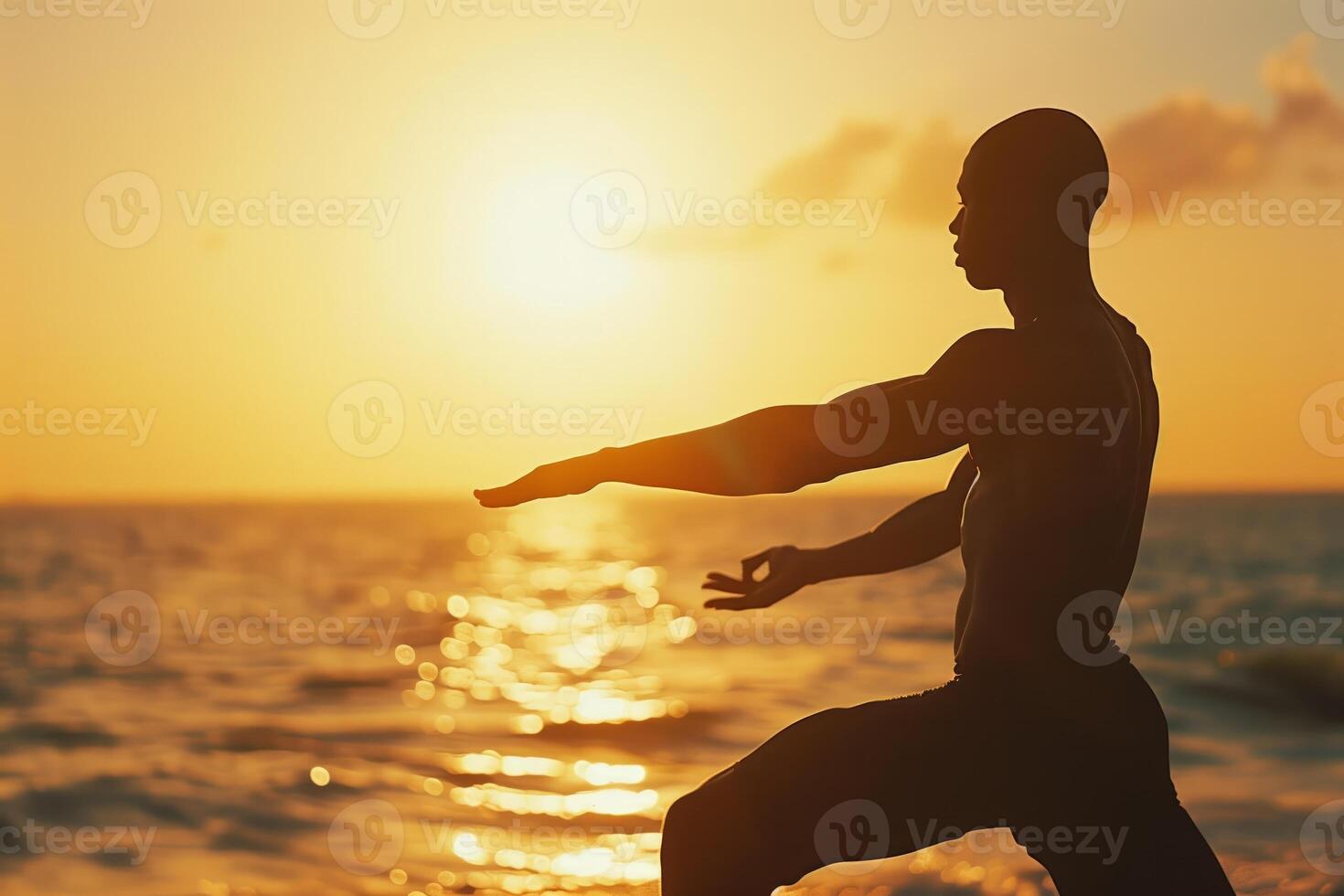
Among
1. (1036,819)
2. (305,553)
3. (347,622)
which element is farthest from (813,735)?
(305,553)

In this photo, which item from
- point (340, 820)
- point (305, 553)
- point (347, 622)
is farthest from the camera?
point (305, 553)

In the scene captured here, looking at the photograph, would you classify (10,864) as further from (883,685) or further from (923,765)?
(883,685)

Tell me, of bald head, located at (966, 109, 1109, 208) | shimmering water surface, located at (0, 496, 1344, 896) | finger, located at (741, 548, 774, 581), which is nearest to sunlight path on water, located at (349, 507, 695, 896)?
shimmering water surface, located at (0, 496, 1344, 896)

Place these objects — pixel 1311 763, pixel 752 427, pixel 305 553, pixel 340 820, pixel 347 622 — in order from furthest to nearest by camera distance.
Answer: pixel 305 553 → pixel 347 622 → pixel 1311 763 → pixel 340 820 → pixel 752 427

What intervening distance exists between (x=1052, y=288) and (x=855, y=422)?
60cm

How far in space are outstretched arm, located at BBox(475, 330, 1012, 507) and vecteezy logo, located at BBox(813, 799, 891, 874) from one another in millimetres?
648

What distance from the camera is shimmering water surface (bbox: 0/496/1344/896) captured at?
→ 40.2 ft

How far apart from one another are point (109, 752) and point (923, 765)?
17.8m

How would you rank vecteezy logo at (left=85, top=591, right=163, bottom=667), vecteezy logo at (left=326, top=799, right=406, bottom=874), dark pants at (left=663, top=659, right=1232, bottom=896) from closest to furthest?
dark pants at (left=663, top=659, right=1232, bottom=896) < vecteezy logo at (left=326, top=799, right=406, bottom=874) < vecteezy logo at (left=85, top=591, right=163, bottom=667)

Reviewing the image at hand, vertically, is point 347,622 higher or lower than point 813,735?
higher

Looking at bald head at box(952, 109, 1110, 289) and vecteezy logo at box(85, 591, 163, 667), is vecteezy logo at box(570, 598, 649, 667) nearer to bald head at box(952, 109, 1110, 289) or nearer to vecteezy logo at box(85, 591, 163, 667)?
vecteezy logo at box(85, 591, 163, 667)

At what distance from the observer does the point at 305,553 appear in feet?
247
